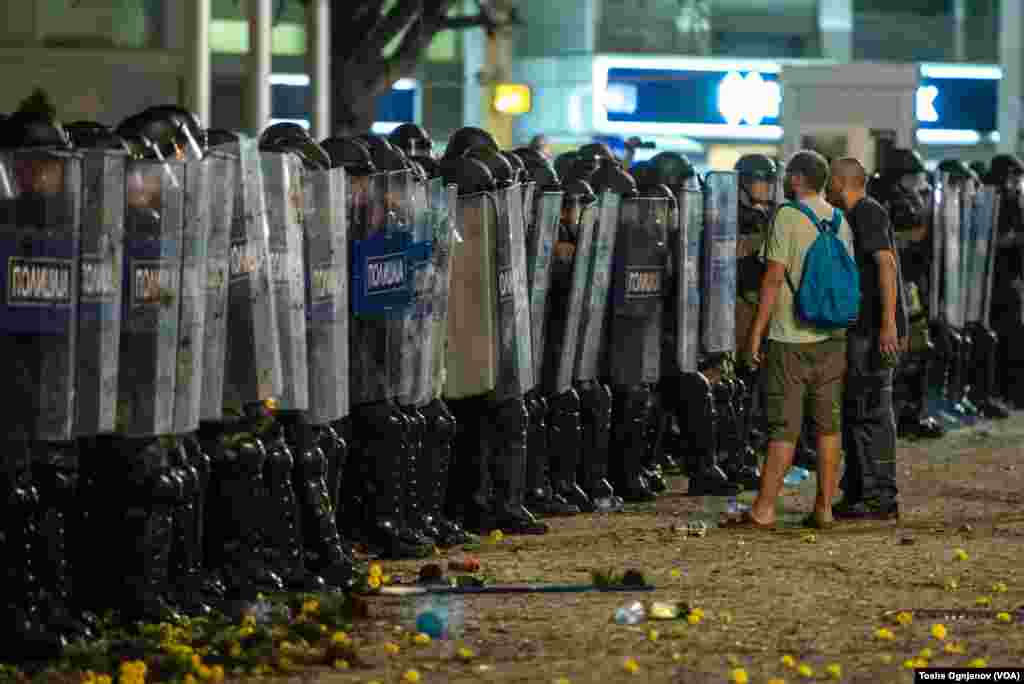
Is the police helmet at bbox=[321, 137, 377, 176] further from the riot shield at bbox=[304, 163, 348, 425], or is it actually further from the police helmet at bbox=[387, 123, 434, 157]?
the police helmet at bbox=[387, 123, 434, 157]

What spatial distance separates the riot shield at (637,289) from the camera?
1311 centimetres

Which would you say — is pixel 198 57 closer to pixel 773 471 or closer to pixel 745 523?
pixel 745 523

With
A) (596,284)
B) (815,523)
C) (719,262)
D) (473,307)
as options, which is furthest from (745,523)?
(719,262)

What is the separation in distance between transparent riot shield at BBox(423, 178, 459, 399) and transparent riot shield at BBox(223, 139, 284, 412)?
1.66 m

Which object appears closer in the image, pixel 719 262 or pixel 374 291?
pixel 374 291

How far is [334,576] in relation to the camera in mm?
9648

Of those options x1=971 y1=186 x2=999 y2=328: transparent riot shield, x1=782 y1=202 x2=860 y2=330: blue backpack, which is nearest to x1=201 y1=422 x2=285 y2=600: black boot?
x1=782 y1=202 x2=860 y2=330: blue backpack

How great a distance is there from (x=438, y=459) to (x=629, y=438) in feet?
8.16

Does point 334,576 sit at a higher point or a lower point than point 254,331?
lower

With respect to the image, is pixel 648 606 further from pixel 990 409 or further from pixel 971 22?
pixel 971 22

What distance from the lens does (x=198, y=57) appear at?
1881cm

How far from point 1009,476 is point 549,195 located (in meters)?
4.20

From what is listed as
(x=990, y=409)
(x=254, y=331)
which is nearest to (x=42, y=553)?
(x=254, y=331)

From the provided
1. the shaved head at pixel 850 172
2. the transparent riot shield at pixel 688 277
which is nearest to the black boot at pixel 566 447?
the transparent riot shield at pixel 688 277
